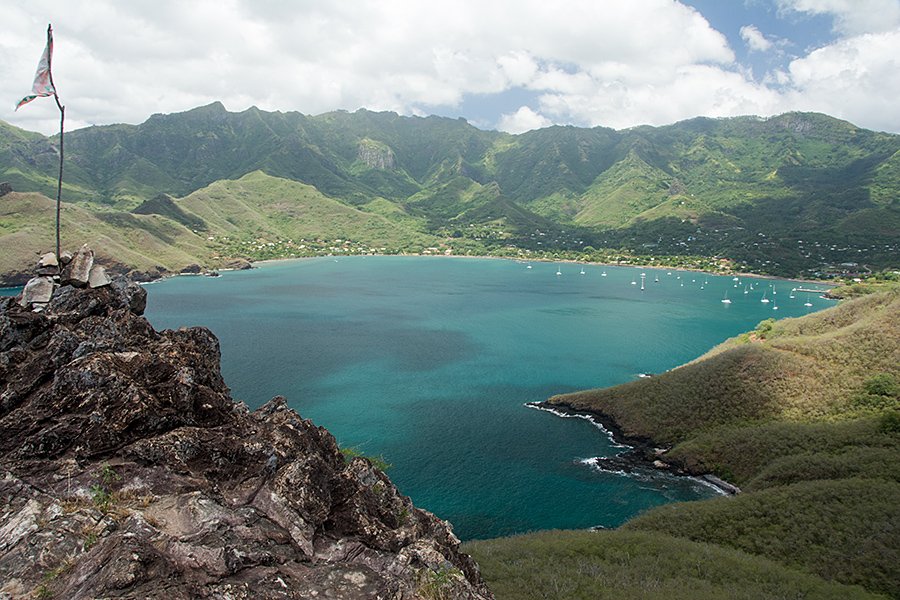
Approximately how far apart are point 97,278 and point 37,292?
1606 millimetres

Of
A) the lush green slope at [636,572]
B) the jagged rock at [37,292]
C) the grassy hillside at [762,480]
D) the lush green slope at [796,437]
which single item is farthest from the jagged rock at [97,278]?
the lush green slope at [796,437]

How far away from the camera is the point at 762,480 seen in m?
38.1

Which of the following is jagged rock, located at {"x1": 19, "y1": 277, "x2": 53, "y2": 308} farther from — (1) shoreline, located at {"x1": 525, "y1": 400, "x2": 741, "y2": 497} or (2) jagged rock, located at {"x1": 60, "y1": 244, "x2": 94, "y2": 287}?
(1) shoreline, located at {"x1": 525, "y1": 400, "x2": 741, "y2": 497}

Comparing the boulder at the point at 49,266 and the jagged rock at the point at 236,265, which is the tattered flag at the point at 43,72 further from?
the jagged rock at the point at 236,265

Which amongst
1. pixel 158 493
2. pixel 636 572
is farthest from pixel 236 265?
pixel 158 493

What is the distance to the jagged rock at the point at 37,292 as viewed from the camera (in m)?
13.2

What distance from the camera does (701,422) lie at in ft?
165

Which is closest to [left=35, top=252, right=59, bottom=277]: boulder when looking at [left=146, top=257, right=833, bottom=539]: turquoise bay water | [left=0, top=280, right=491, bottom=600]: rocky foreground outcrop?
[left=0, top=280, right=491, bottom=600]: rocky foreground outcrop

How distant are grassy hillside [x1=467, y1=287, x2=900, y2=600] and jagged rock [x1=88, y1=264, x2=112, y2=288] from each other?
69.0ft

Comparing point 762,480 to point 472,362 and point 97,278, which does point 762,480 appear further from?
point 97,278

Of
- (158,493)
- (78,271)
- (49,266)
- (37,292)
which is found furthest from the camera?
(78,271)

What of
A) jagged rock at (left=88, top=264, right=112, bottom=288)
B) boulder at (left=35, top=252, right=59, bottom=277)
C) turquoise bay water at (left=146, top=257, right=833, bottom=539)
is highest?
boulder at (left=35, top=252, right=59, bottom=277)

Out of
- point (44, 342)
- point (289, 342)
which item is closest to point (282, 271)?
point (289, 342)

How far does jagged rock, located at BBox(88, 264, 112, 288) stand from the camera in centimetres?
1449
